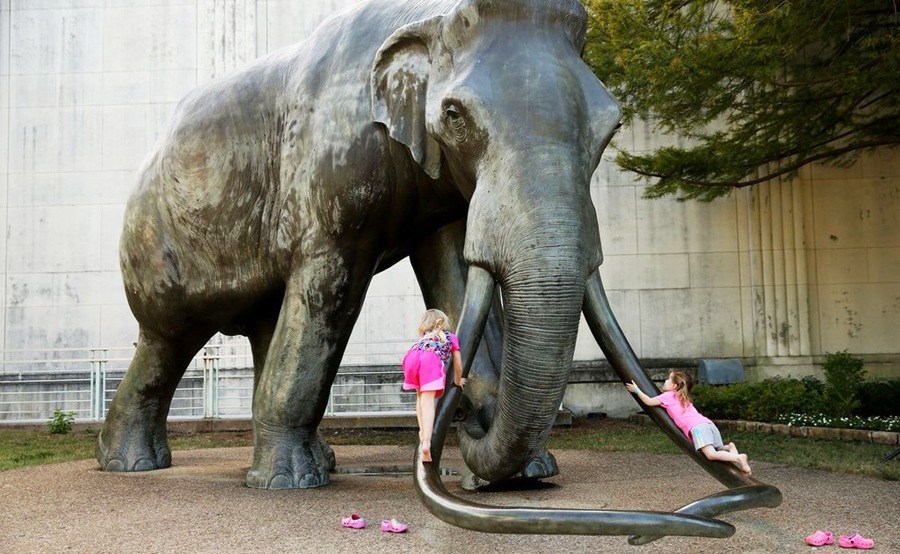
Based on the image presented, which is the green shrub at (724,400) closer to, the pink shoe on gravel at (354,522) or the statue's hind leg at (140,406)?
the statue's hind leg at (140,406)

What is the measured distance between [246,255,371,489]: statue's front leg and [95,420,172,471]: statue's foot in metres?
1.88

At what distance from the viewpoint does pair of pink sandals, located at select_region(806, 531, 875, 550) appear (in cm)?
390

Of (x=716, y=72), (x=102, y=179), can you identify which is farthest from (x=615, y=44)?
(x=102, y=179)

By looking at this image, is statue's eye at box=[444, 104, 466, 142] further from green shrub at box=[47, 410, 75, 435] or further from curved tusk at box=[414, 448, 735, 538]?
green shrub at box=[47, 410, 75, 435]

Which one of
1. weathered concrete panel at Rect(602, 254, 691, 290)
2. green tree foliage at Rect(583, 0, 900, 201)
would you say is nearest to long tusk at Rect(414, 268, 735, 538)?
green tree foliage at Rect(583, 0, 900, 201)

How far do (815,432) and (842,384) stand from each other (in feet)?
6.54

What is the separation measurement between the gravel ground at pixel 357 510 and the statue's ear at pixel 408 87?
6.05 feet

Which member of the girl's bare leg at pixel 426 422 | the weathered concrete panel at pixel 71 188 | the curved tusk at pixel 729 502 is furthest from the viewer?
the weathered concrete panel at pixel 71 188

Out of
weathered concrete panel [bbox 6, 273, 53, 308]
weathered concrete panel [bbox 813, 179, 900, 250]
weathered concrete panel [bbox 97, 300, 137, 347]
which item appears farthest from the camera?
weathered concrete panel [bbox 6, 273, 53, 308]

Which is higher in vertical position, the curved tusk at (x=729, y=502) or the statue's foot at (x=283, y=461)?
the curved tusk at (x=729, y=502)

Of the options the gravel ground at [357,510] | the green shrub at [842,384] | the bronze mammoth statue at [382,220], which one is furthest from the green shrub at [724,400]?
the bronze mammoth statue at [382,220]

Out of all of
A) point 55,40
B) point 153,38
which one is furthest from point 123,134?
point 55,40

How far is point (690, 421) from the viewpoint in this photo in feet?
13.3

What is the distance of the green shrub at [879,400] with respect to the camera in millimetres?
12172
